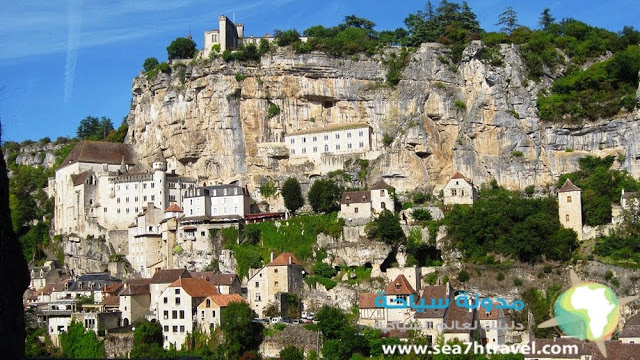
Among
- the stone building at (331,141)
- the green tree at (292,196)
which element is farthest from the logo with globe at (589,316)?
the stone building at (331,141)

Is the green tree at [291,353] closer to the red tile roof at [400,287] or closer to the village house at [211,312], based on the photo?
the village house at [211,312]

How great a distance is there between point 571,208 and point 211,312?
24546 mm

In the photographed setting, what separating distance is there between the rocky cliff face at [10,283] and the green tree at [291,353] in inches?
1599

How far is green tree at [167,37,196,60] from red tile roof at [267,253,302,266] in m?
31.6

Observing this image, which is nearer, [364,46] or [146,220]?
[146,220]

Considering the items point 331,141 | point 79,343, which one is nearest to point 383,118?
point 331,141

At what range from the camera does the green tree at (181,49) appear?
260 ft

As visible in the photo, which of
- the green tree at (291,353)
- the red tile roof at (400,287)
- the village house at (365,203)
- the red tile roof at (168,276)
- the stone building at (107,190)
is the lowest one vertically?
the green tree at (291,353)

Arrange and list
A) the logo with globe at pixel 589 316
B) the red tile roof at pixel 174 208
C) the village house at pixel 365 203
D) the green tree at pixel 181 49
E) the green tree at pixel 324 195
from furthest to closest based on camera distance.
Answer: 1. the green tree at pixel 181 49
2. the red tile roof at pixel 174 208
3. the green tree at pixel 324 195
4. the village house at pixel 365 203
5. the logo with globe at pixel 589 316

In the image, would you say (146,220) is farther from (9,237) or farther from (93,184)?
(9,237)

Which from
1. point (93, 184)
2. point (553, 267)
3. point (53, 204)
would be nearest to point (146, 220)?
point (93, 184)

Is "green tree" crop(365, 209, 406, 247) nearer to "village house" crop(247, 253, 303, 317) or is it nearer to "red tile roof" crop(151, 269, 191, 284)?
"village house" crop(247, 253, 303, 317)

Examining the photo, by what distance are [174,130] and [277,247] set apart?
812 inches

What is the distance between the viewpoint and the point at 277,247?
193 ft
